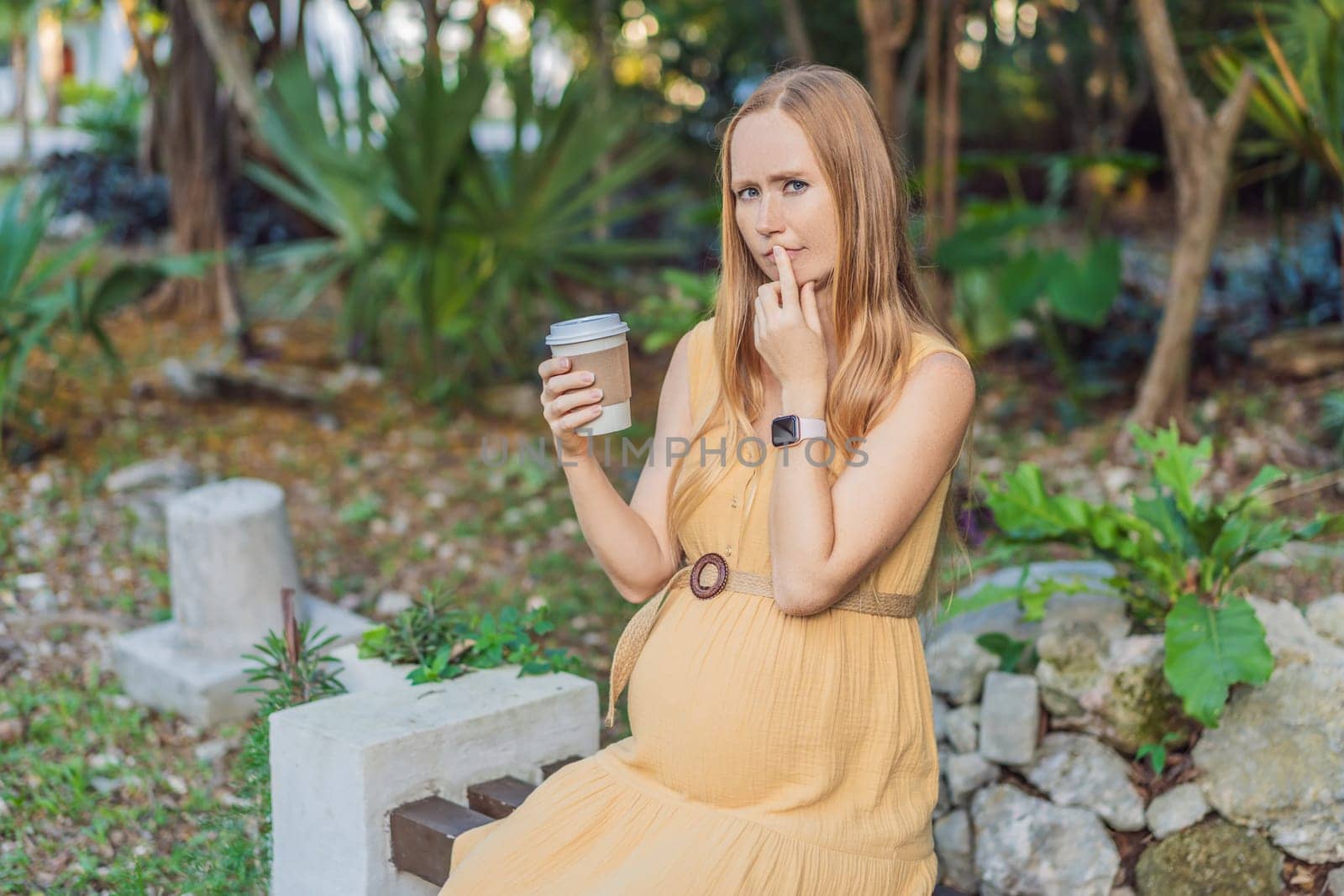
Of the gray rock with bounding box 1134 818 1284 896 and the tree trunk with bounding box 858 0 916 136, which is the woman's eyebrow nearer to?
the gray rock with bounding box 1134 818 1284 896

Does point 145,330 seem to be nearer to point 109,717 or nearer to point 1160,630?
point 109,717

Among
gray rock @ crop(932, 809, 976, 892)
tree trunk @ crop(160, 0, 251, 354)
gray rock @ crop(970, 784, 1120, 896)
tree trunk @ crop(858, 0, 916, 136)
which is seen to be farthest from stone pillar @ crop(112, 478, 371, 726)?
tree trunk @ crop(160, 0, 251, 354)

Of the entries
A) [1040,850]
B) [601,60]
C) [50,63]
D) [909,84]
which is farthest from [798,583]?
[50,63]

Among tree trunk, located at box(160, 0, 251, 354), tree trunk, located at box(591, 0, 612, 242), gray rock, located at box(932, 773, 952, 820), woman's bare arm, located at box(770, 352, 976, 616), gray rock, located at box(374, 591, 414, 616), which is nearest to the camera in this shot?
woman's bare arm, located at box(770, 352, 976, 616)

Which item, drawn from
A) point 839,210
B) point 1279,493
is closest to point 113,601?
point 839,210

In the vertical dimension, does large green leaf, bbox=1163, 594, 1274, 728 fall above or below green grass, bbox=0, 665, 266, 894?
above

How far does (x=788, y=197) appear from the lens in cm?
189

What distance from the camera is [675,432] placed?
214 centimetres

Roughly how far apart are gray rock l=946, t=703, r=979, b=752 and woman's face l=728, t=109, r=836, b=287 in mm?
1581

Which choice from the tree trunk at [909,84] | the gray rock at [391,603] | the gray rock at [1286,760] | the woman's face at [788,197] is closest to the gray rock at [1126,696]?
the gray rock at [1286,760]

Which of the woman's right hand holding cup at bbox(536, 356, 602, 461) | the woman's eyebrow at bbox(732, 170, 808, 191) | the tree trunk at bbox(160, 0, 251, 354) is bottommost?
the woman's right hand holding cup at bbox(536, 356, 602, 461)

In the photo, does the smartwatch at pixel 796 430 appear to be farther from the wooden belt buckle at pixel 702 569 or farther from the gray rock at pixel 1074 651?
the gray rock at pixel 1074 651

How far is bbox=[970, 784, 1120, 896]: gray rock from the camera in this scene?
2.80m

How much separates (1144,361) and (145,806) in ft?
15.4
